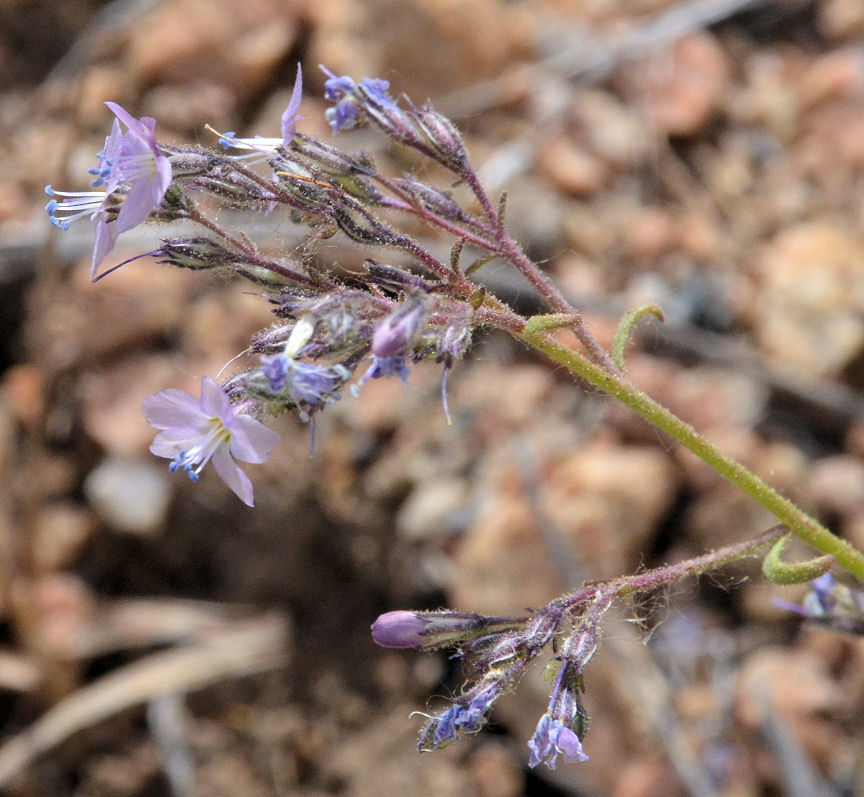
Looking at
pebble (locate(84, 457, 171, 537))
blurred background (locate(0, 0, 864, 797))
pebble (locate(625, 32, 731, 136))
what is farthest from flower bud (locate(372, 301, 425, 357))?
pebble (locate(625, 32, 731, 136))

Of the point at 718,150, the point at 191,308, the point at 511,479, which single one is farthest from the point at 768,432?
the point at 191,308

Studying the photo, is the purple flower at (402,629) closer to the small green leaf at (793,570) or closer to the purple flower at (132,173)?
the small green leaf at (793,570)

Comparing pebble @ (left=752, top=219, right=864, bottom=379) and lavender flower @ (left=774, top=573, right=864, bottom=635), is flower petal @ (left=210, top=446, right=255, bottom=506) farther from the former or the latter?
pebble @ (left=752, top=219, right=864, bottom=379)

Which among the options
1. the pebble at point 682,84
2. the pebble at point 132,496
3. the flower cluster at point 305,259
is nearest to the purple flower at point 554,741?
the flower cluster at point 305,259

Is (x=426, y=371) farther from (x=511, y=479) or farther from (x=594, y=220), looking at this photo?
(x=594, y=220)

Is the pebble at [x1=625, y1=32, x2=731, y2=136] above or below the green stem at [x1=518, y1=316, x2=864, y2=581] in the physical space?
below

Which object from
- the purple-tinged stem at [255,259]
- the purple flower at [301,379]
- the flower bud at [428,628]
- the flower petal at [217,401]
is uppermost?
the purple-tinged stem at [255,259]

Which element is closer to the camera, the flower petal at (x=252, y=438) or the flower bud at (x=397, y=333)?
the flower bud at (x=397, y=333)
